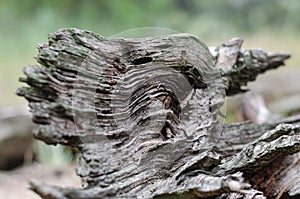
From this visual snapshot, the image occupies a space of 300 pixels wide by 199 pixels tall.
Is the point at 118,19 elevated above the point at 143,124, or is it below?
above

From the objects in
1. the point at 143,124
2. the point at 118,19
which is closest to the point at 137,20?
the point at 118,19

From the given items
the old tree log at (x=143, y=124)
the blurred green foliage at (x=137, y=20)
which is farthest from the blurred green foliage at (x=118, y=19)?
the old tree log at (x=143, y=124)

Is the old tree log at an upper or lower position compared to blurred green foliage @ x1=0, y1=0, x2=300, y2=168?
lower

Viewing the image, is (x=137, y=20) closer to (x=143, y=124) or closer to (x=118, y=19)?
(x=118, y=19)

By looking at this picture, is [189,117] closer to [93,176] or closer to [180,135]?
[180,135]

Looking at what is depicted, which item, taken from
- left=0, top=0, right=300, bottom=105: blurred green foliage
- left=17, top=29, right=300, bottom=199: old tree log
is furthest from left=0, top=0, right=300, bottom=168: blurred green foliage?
left=17, top=29, right=300, bottom=199: old tree log

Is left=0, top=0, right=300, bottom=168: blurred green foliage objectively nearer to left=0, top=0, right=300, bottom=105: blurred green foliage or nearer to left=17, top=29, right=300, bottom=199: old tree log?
left=0, top=0, right=300, bottom=105: blurred green foliage

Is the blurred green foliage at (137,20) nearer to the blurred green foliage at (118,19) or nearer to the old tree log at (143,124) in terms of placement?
the blurred green foliage at (118,19)
